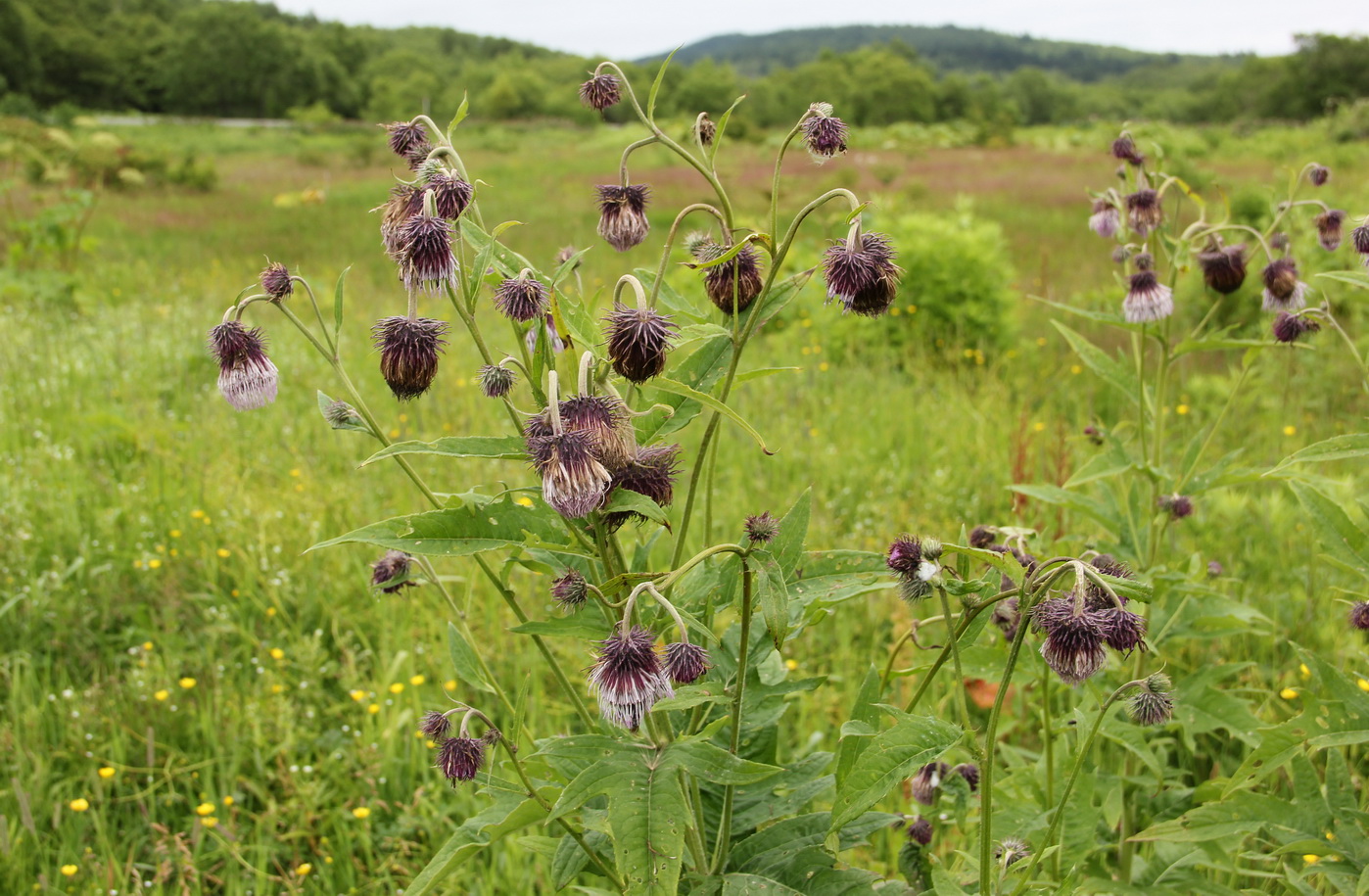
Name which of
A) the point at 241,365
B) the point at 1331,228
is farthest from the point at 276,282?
the point at 1331,228

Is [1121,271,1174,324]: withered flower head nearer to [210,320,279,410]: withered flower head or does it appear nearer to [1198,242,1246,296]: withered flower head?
[1198,242,1246,296]: withered flower head

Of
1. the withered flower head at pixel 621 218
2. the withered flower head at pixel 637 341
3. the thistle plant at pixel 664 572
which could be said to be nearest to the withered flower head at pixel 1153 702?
the thistle plant at pixel 664 572

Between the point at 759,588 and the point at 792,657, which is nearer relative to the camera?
the point at 759,588

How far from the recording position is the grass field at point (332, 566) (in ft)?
7.72

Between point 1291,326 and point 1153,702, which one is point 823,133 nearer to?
point 1153,702

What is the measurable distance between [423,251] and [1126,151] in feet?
5.98

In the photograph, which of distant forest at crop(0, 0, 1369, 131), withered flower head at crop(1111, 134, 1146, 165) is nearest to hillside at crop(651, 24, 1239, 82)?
distant forest at crop(0, 0, 1369, 131)

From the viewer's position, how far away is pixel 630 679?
106cm

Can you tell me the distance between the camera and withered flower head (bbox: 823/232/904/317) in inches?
45.0

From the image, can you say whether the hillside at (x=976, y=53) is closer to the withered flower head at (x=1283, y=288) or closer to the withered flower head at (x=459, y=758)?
the withered flower head at (x=1283, y=288)

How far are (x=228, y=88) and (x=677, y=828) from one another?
72.9 meters

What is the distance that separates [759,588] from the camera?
3.54ft

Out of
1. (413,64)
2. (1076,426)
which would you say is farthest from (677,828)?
(413,64)

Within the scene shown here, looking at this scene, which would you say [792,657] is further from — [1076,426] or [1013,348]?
[1013,348]
